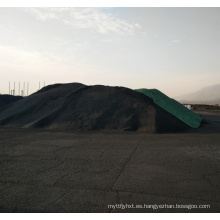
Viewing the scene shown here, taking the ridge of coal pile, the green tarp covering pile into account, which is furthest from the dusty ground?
the green tarp covering pile

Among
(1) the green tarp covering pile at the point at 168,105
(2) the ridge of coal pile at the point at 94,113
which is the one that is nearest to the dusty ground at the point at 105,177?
(2) the ridge of coal pile at the point at 94,113

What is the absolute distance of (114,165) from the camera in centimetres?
522

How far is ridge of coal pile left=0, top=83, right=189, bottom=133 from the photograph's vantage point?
11.7m

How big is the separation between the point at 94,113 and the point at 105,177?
8.95m

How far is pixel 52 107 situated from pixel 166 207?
43.3 ft

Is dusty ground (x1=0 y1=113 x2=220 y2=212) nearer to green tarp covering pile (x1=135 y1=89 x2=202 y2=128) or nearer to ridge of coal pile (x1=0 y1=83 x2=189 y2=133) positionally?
ridge of coal pile (x1=0 y1=83 x2=189 y2=133)

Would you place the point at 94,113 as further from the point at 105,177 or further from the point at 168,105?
the point at 105,177

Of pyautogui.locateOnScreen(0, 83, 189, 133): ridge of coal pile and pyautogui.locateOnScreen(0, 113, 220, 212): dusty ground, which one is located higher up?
pyautogui.locateOnScreen(0, 83, 189, 133): ridge of coal pile

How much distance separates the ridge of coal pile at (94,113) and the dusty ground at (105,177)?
14.8ft

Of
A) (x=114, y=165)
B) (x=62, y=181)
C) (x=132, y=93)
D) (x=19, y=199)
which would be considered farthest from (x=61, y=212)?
(x=132, y=93)

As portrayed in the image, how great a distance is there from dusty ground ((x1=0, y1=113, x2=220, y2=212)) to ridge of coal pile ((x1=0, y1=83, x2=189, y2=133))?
452cm

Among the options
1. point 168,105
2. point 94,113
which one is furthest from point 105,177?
point 168,105

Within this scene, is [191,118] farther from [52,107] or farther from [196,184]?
[196,184]

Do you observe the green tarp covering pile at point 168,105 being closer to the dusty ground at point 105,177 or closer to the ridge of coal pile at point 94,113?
the ridge of coal pile at point 94,113
